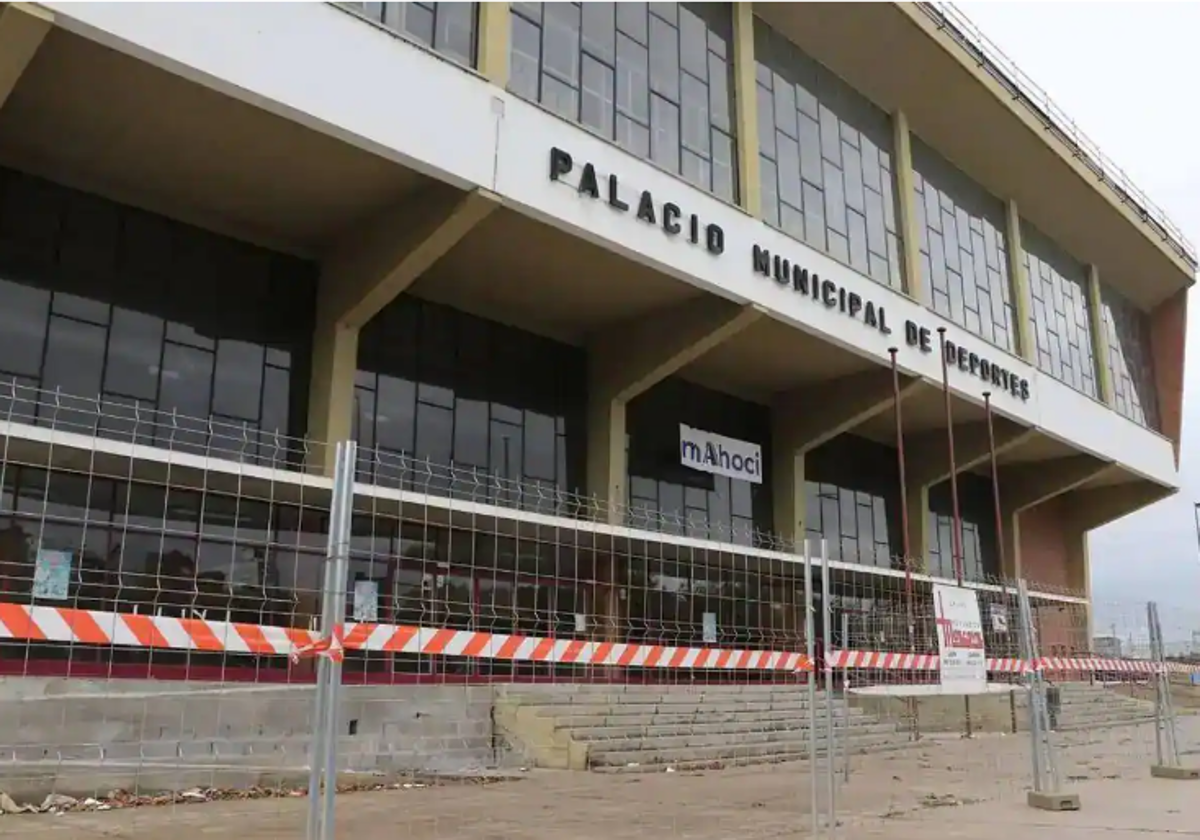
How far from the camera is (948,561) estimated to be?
3206 centimetres

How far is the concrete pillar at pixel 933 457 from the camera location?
29.2 metres

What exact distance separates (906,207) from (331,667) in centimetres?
2494

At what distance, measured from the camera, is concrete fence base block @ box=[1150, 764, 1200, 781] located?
12.5 metres

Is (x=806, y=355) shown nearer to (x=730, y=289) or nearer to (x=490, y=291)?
(x=730, y=289)

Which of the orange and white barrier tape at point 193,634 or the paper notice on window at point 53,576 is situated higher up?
the paper notice on window at point 53,576

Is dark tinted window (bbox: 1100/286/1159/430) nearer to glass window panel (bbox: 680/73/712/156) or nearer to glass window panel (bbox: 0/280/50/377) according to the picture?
glass window panel (bbox: 680/73/712/156)

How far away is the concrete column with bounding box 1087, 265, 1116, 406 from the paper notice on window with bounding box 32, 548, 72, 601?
3252 cm

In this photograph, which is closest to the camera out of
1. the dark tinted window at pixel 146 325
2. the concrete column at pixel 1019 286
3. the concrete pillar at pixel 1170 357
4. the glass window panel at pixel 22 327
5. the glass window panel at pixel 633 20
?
the glass window panel at pixel 22 327

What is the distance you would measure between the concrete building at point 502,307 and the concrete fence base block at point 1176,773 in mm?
4087

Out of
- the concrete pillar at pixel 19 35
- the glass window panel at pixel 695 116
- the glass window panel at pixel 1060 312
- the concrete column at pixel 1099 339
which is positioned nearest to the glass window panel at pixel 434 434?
the glass window panel at pixel 695 116

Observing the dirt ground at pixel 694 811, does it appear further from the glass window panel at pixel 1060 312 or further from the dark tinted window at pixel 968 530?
the glass window panel at pixel 1060 312

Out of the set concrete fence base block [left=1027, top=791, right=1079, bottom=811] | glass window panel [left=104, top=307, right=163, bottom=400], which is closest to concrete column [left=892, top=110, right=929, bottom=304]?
concrete fence base block [left=1027, top=791, right=1079, bottom=811]

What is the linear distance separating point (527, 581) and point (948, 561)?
62.0 feet

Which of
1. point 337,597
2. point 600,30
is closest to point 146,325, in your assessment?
point 600,30
